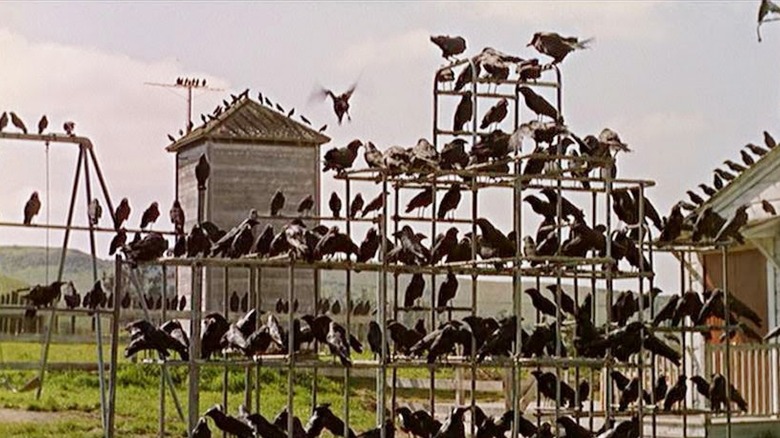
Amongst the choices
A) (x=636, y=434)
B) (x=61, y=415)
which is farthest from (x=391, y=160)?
(x=61, y=415)

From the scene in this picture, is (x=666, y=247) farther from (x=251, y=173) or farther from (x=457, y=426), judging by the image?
(x=251, y=173)

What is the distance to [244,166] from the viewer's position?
23.5 meters

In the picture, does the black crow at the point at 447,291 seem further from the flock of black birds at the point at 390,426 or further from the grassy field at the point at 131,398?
the grassy field at the point at 131,398

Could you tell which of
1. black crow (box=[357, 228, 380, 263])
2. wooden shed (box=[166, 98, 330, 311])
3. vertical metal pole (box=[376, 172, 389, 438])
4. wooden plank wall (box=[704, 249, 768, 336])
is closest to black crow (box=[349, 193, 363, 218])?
black crow (box=[357, 228, 380, 263])

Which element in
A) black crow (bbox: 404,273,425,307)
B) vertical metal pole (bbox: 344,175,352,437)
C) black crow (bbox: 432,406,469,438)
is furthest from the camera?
black crow (bbox: 404,273,425,307)

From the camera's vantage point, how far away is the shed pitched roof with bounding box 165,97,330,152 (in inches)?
912

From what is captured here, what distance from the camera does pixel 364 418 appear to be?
20.7 metres

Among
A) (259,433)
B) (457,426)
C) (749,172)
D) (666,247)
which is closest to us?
(259,433)

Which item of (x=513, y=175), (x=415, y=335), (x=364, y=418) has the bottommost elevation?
(x=364, y=418)

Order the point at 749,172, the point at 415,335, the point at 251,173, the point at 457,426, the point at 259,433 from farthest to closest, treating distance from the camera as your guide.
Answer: the point at 251,173
the point at 749,172
the point at 415,335
the point at 457,426
the point at 259,433

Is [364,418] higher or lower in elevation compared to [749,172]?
lower

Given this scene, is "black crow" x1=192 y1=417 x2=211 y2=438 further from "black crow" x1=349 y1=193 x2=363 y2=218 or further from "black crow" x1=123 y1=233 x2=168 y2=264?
"black crow" x1=349 y1=193 x2=363 y2=218

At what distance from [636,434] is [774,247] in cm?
575

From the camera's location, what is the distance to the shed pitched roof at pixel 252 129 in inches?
912
